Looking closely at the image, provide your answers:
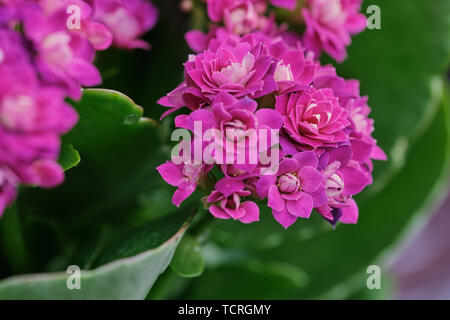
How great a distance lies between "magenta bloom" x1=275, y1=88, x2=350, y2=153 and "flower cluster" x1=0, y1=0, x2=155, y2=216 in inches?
5.2

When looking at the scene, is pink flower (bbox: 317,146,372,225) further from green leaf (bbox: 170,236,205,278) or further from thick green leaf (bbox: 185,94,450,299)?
thick green leaf (bbox: 185,94,450,299)

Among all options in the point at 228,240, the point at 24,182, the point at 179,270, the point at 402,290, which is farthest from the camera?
the point at 402,290

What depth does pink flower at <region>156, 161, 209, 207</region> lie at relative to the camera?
0.40 metres

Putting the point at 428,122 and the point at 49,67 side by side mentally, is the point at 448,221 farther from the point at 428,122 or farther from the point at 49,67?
the point at 49,67

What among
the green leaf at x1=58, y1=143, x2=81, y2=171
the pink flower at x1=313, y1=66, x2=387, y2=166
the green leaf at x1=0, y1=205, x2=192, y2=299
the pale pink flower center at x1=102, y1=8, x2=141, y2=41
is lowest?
the green leaf at x1=0, y1=205, x2=192, y2=299

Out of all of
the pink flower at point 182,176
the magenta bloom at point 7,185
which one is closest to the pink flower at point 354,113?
the pink flower at point 182,176

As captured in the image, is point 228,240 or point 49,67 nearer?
point 49,67

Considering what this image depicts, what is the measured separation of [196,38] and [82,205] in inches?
9.0

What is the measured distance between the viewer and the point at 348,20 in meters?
0.54

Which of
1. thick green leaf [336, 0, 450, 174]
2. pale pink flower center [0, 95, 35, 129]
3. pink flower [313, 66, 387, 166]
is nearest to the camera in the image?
pale pink flower center [0, 95, 35, 129]

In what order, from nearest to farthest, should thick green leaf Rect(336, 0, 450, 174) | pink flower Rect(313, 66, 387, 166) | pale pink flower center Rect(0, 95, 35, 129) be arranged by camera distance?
pale pink flower center Rect(0, 95, 35, 129) → pink flower Rect(313, 66, 387, 166) → thick green leaf Rect(336, 0, 450, 174)

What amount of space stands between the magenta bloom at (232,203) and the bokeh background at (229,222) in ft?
0.16

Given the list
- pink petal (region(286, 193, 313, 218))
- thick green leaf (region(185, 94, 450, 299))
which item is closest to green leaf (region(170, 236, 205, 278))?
pink petal (region(286, 193, 313, 218))
